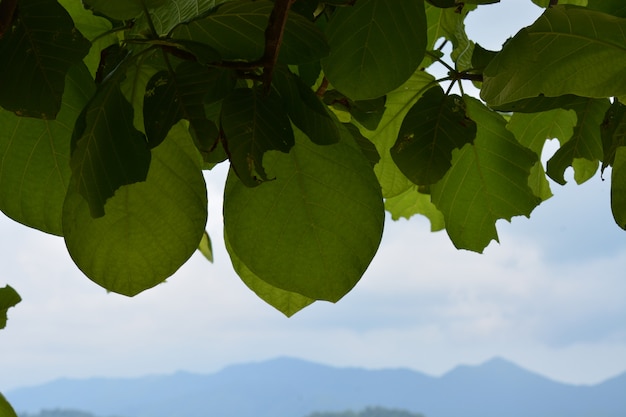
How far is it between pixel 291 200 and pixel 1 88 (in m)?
0.11

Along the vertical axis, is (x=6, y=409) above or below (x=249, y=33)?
below

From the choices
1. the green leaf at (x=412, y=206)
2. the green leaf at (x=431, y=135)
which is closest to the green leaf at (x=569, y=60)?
the green leaf at (x=431, y=135)

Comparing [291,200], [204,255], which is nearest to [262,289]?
[291,200]

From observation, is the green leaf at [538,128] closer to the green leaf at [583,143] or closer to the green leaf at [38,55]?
the green leaf at [583,143]

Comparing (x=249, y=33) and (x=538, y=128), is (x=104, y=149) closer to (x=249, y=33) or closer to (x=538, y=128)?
(x=249, y=33)

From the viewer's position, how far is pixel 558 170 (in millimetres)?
420

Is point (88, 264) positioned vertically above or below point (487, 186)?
below

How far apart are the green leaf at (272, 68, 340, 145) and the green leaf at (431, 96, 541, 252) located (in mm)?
186

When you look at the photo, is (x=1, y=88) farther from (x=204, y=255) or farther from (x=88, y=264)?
(x=204, y=255)

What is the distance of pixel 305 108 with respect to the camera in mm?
270

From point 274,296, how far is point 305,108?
115mm

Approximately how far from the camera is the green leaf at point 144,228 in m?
0.29

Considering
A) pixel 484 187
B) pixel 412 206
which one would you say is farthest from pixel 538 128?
pixel 412 206

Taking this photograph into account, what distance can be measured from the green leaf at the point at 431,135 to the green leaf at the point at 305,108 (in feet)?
0.40
